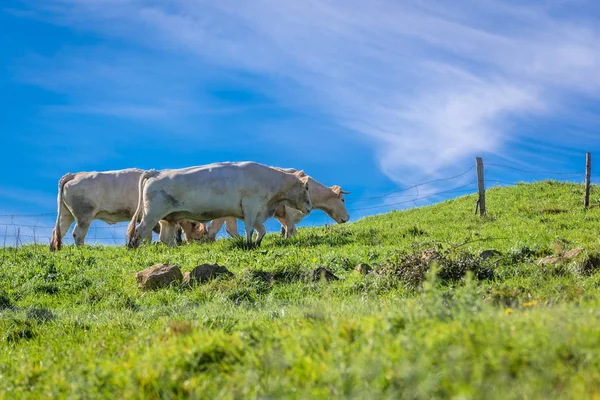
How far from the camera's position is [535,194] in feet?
97.2

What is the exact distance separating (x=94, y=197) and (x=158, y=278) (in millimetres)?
13439

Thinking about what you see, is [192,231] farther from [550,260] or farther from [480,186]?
[550,260]

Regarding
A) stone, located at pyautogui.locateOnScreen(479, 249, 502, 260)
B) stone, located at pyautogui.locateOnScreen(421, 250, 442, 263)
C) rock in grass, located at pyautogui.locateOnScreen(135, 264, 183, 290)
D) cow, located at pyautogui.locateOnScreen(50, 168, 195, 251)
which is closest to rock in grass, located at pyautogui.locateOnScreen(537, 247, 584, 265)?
stone, located at pyautogui.locateOnScreen(479, 249, 502, 260)

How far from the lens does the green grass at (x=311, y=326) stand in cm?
398

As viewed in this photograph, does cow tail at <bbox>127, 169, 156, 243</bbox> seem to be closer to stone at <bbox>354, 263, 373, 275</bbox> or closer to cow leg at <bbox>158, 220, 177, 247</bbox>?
cow leg at <bbox>158, 220, 177, 247</bbox>

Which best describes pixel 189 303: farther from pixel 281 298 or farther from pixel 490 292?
pixel 490 292

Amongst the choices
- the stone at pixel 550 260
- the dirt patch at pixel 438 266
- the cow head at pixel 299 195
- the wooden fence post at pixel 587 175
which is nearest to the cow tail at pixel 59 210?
the cow head at pixel 299 195

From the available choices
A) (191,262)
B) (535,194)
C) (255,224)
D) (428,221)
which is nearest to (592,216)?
(428,221)

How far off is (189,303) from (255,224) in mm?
9454

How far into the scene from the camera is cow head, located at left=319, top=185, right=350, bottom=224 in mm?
27422

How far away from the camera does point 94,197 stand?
25.6 m

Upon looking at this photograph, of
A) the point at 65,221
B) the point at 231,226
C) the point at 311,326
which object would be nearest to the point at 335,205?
the point at 231,226

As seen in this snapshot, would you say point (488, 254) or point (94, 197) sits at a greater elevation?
point (94, 197)

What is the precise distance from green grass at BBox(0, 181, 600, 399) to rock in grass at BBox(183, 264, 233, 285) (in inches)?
14.4
